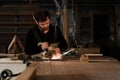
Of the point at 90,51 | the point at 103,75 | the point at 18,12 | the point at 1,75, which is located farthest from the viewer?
the point at 18,12

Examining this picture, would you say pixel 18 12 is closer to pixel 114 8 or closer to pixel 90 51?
pixel 114 8

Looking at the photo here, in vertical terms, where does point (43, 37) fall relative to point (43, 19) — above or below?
below

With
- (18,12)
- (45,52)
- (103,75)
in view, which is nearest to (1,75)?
(45,52)

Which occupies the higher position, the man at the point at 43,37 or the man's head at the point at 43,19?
the man's head at the point at 43,19

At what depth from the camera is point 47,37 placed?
11.5 ft

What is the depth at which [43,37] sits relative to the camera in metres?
3.49

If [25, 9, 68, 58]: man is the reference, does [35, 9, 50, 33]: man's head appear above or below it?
above

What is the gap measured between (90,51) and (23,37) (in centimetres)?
334

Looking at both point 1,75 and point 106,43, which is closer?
point 1,75

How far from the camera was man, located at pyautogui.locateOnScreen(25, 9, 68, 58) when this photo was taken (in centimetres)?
340

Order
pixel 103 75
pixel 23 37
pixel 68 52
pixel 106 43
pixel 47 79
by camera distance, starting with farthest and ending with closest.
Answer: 1. pixel 106 43
2. pixel 23 37
3. pixel 68 52
4. pixel 103 75
5. pixel 47 79

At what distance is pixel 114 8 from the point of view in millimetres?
7965

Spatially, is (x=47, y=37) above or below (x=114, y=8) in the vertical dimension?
below

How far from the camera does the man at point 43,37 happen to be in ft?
11.1
